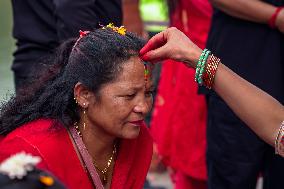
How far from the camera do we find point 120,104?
2.51 meters

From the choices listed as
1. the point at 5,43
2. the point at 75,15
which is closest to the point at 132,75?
the point at 75,15

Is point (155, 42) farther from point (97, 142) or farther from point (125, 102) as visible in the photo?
point (97, 142)

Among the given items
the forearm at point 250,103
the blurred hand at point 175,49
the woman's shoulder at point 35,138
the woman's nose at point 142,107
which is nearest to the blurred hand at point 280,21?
the forearm at point 250,103

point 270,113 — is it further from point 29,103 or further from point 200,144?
point 200,144

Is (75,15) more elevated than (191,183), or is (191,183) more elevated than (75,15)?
(75,15)

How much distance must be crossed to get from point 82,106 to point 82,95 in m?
0.05

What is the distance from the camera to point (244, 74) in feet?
10.6

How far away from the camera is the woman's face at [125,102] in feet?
8.21

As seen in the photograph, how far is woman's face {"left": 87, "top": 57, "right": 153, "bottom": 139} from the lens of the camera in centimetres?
250

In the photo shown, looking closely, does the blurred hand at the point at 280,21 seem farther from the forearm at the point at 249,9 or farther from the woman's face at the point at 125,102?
Answer: the woman's face at the point at 125,102

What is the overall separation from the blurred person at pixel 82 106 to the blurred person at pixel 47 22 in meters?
0.43

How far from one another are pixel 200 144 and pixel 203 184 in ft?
0.84

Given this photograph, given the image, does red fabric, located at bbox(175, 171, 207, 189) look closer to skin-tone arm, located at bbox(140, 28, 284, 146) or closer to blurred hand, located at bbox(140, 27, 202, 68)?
skin-tone arm, located at bbox(140, 28, 284, 146)

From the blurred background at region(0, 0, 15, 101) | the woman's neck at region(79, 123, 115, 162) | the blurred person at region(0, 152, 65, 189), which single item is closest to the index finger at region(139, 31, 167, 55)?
the woman's neck at region(79, 123, 115, 162)
